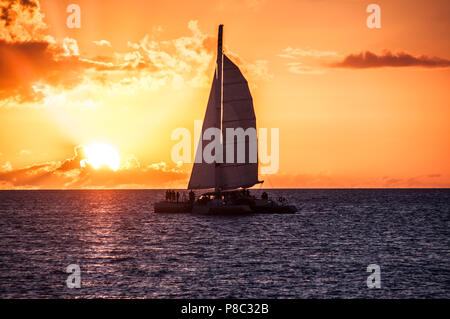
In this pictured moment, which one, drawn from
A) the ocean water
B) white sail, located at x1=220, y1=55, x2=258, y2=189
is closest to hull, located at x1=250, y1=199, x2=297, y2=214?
white sail, located at x1=220, y1=55, x2=258, y2=189

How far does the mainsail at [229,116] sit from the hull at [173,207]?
433 cm

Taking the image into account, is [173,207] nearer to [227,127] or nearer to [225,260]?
[227,127]

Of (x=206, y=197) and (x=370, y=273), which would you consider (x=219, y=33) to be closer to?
(x=206, y=197)

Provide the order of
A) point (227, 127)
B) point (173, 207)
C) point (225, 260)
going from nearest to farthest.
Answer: point (225, 260)
point (227, 127)
point (173, 207)

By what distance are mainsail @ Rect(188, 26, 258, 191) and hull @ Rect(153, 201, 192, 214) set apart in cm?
433

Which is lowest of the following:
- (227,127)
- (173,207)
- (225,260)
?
(225,260)

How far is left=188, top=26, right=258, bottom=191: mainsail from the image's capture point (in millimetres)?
77562

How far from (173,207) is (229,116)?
50.1 feet

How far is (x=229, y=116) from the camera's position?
254ft

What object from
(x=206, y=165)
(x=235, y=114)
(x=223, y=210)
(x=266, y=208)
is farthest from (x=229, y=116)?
(x=266, y=208)

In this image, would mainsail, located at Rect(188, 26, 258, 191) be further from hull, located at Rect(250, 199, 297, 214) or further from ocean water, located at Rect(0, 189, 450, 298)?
ocean water, located at Rect(0, 189, 450, 298)

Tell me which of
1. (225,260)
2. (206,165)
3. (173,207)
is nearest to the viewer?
(225,260)
